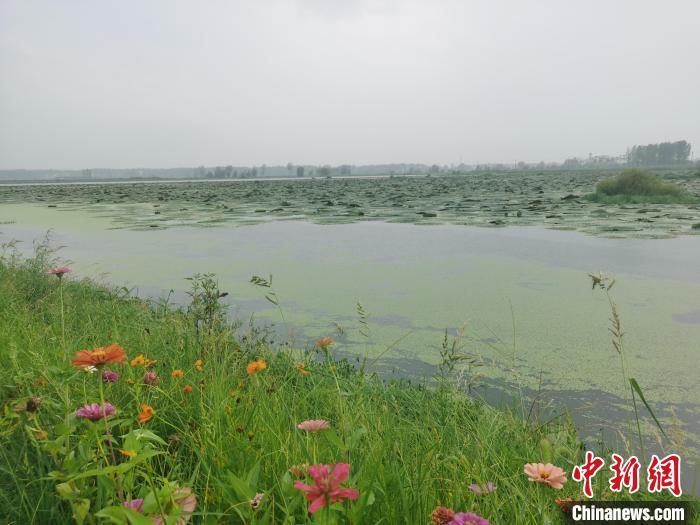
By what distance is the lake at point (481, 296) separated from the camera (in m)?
2.73

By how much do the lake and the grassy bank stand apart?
16.0 inches

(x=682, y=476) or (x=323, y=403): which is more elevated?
(x=323, y=403)

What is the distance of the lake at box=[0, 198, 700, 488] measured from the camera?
8.97ft

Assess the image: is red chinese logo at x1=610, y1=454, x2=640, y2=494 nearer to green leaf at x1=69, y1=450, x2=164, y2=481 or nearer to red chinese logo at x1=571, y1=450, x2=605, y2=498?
red chinese logo at x1=571, y1=450, x2=605, y2=498

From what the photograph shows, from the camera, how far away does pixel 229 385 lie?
1.90m

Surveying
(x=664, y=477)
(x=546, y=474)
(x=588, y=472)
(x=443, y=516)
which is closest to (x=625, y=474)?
(x=664, y=477)

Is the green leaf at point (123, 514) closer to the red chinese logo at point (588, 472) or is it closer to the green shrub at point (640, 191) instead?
the red chinese logo at point (588, 472)

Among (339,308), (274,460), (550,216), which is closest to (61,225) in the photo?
(339,308)

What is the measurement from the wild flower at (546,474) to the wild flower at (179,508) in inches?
23.4

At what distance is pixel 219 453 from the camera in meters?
1.20

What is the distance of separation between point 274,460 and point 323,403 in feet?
2.44

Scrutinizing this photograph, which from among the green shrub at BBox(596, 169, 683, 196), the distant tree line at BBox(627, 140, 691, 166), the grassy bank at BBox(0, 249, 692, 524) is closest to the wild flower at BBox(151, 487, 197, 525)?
the grassy bank at BBox(0, 249, 692, 524)

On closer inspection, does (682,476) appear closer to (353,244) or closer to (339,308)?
(339,308)

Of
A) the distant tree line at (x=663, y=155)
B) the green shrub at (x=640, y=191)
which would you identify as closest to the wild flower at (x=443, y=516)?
the green shrub at (x=640, y=191)
